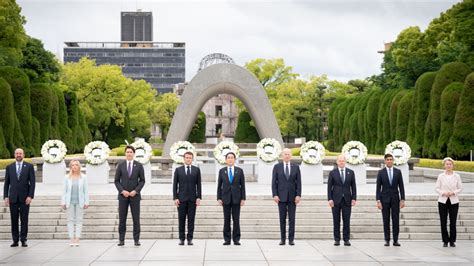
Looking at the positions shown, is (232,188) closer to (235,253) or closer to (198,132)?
(235,253)

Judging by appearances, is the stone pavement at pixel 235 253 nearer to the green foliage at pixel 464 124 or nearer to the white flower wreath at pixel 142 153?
the white flower wreath at pixel 142 153

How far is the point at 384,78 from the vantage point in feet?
184

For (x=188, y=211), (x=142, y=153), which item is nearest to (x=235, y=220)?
(x=188, y=211)

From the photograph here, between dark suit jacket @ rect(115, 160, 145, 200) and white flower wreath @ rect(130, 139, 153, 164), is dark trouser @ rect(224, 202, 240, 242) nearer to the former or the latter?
dark suit jacket @ rect(115, 160, 145, 200)

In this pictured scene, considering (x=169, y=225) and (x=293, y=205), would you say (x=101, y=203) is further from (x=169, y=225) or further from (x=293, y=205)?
(x=293, y=205)

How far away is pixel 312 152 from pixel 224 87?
24.6ft

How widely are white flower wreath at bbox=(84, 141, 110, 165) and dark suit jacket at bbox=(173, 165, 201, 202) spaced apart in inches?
315

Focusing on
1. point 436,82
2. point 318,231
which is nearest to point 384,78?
point 436,82

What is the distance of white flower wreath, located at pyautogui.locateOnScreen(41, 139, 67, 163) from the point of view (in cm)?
1889

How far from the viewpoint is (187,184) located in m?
11.1

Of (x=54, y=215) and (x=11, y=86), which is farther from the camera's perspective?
(x=11, y=86)

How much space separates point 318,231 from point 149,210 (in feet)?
11.3

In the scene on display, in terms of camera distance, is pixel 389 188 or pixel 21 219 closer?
pixel 21 219

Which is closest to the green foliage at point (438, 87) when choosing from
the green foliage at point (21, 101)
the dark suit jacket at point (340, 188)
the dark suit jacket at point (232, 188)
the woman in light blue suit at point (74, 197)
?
the green foliage at point (21, 101)
